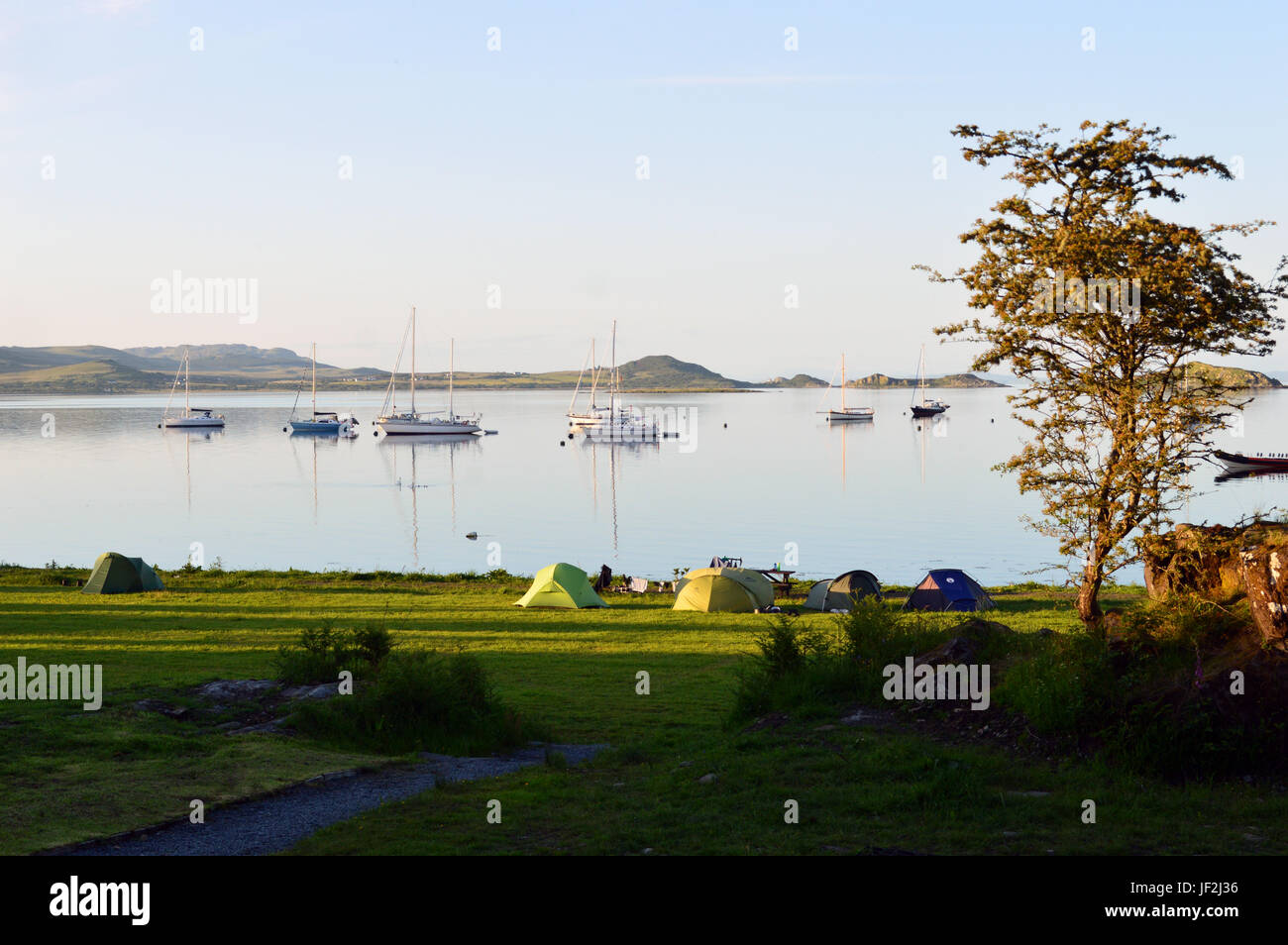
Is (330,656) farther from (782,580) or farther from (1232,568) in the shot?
(782,580)

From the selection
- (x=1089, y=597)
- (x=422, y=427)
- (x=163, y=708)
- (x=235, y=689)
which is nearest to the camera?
(x=163, y=708)

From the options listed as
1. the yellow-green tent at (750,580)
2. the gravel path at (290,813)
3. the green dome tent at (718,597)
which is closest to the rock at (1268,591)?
the gravel path at (290,813)

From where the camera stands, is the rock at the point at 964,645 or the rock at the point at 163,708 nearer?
the rock at the point at 964,645

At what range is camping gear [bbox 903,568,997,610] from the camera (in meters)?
31.3

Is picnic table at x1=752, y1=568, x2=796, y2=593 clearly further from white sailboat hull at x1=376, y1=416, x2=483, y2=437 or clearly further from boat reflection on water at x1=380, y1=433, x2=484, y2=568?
white sailboat hull at x1=376, y1=416, x2=483, y2=437

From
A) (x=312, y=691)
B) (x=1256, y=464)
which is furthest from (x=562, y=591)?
(x=1256, y=464)

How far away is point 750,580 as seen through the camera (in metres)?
33.1

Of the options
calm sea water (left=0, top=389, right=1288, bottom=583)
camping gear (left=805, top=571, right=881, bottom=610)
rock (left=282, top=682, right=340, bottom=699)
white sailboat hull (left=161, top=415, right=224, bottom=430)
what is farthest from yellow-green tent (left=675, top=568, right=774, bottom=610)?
white sailboat hull (left=161, top=415, right=224, bottom=430)

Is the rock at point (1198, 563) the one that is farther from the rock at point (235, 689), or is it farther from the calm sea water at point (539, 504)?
the calm sea water at point (539, 504)

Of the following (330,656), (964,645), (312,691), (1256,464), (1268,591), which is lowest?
(312,691)

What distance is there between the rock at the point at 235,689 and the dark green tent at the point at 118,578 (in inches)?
770

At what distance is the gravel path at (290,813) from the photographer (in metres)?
9.27

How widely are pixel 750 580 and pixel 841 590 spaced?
280cm

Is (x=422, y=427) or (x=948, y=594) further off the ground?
(x=422, y=427)
